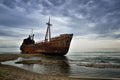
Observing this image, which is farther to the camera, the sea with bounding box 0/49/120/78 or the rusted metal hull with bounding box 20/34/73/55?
the rusted metal hull with bounding box 20/34/73/55

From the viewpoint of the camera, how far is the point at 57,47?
2063 inches

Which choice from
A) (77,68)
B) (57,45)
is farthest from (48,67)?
(57,45)

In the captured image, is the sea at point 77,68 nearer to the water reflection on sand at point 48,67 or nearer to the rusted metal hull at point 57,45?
the water reflection on sand at point 48,67

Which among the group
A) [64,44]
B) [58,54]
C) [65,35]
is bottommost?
[58,54]

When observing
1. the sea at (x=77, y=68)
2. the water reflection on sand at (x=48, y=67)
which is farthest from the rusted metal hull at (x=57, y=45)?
the water reflection on sand at (x=48, y=67)

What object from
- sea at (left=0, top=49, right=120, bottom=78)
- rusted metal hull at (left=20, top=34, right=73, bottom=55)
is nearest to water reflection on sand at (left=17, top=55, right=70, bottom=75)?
sea at (left=0, top=49, right=120, bottom=78)

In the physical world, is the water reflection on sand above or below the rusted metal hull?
below

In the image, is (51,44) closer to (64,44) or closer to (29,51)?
(64,44)

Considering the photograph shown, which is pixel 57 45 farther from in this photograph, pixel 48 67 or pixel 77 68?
pixel 77 68

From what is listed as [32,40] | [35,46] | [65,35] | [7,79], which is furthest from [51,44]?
[7,79]

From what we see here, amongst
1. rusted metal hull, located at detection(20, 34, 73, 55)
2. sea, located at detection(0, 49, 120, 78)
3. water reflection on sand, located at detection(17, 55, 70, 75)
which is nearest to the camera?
sea, located at detection(0, 49, 120, 78)

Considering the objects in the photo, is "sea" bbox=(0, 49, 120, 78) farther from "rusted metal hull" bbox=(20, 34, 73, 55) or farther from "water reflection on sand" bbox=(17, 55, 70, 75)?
"rusted metal hull" bbox=(20, 34, 73, 55)

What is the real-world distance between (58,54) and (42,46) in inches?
305

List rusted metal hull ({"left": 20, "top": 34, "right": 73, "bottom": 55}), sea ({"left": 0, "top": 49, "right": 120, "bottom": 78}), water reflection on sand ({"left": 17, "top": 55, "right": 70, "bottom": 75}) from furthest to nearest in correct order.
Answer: rusted metal hull ({"left": 20, "top": 34, "right": 73, "bottom": 55}) → water reflection on sand ({"left": 17, "top": 55, "right": 70, "bottom": 75}) → sea ({"left": 0, "top": 49, "right": 120, "bottom": 78})
